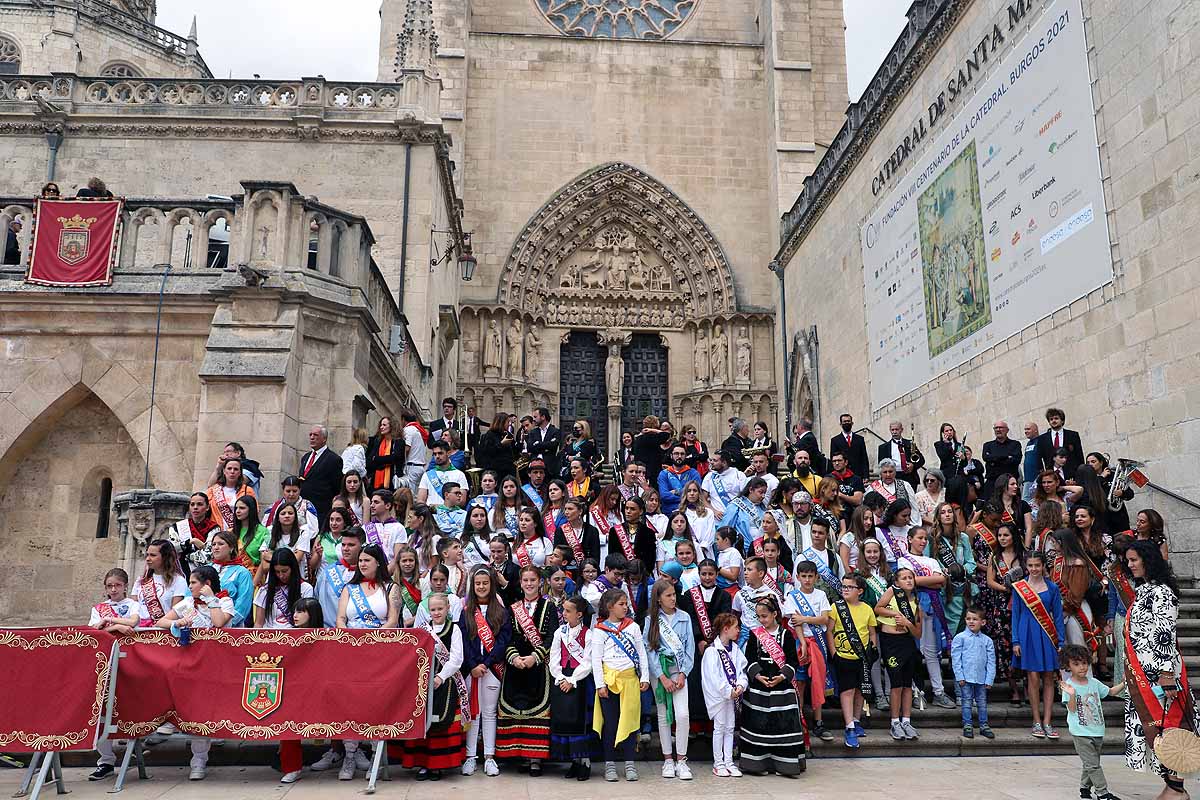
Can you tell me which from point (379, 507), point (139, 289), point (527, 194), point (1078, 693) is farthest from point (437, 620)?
point (527, 194)

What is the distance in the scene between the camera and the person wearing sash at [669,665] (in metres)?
6.38

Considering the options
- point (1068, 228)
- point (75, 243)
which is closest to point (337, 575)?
point (75, 243)

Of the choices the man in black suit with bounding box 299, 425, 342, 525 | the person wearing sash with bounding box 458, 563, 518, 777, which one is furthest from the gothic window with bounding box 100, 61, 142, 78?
the person wearing sash with bounding box 458, 563, 518, 777

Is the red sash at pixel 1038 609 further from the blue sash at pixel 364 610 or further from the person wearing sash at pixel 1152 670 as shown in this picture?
the blue sash at pixel 364 610

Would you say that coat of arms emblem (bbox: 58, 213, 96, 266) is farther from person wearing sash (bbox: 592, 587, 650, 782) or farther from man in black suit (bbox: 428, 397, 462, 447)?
person wearing sash (bbox: 592, 587, 650, 782)

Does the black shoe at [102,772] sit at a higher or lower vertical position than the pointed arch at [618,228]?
lower

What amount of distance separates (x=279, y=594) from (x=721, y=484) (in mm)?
4663

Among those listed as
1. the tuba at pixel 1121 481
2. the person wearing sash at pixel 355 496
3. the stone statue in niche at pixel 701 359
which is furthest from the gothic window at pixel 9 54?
the tuba at pixel 1121 481

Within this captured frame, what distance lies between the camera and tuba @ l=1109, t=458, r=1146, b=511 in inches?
332

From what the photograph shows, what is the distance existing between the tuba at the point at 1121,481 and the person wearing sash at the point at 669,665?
4.34m

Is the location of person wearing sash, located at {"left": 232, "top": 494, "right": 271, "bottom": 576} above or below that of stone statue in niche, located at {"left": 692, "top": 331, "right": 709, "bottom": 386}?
below

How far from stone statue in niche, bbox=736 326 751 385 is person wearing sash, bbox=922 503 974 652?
13.4 m

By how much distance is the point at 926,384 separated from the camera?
14.1m

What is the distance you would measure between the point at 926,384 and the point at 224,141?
11827 millimetres
